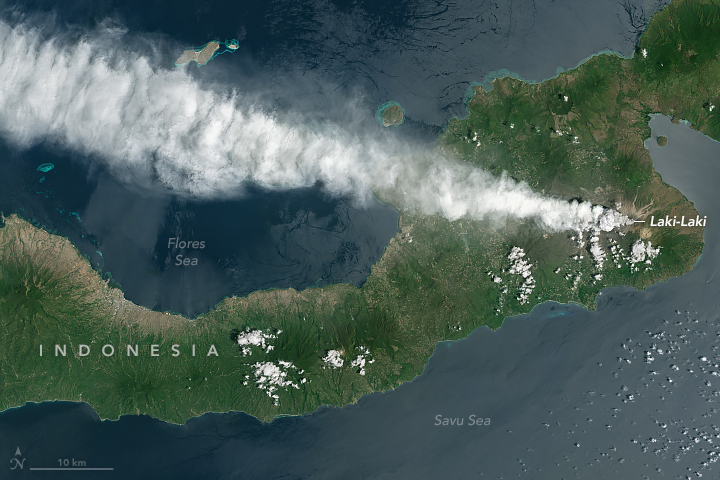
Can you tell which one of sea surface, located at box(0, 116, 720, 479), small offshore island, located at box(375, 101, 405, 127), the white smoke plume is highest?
small offshore island, located at box(375, 101, 405, 127)

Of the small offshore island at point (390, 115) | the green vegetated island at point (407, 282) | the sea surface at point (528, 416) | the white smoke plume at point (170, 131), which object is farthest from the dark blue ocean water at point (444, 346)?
the white smoke plume at point (170, 131)

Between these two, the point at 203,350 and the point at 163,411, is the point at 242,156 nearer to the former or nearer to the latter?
the point at 203,350

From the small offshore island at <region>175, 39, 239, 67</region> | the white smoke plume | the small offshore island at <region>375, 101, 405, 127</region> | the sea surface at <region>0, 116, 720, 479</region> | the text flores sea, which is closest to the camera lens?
the white smoke plume

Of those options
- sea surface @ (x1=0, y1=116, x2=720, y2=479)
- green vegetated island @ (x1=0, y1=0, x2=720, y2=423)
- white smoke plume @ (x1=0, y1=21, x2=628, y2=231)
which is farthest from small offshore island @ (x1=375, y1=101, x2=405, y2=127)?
sea surface @ (x1=0, y1=116, x2=720, y2=479)

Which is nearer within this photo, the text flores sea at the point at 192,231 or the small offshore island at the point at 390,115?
the text flores sea at the point at 192,231

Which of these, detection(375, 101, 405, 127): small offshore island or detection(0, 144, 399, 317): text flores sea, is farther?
detection(375, 101, 405, 127): small offshore island

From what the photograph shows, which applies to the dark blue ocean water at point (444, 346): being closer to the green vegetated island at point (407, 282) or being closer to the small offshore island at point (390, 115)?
the small offshore island at point (390, 115)

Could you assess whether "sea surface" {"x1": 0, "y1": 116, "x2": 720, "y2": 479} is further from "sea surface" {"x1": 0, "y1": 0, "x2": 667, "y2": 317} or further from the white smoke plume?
"sea surface" {"x1": 0, "y1": 0, "x2": 667, "y2": 317}
